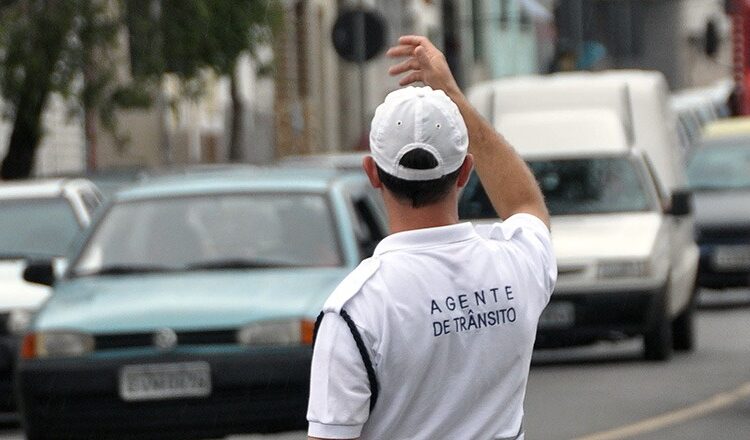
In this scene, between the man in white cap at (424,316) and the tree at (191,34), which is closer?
the man in white cap at (424,316)

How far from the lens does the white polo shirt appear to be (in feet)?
13.1

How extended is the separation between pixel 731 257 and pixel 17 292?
32.2 ft

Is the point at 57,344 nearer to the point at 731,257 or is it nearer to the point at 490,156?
the point at 490,156

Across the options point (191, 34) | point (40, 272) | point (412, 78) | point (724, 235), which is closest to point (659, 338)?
point (724, 235)

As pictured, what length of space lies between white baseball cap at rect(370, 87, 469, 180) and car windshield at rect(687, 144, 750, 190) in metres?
19.2

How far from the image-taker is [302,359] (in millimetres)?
10883

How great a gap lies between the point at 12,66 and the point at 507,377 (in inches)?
783

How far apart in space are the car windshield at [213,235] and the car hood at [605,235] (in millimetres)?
4379

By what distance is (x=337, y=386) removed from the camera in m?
3.97

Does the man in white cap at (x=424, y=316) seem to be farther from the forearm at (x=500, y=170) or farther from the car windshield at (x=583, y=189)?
the car windshield at (x=583, y=189)

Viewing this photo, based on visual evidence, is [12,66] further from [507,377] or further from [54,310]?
[507,377]

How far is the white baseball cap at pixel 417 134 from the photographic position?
13.5ft

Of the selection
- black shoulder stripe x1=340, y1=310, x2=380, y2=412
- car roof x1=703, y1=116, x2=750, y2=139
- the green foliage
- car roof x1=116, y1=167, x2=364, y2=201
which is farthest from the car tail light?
car roof x1=703, y1=116, x2=750, y2=139

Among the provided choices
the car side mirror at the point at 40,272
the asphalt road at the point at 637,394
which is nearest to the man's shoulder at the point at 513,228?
the asphalt road at the point at 637,394
